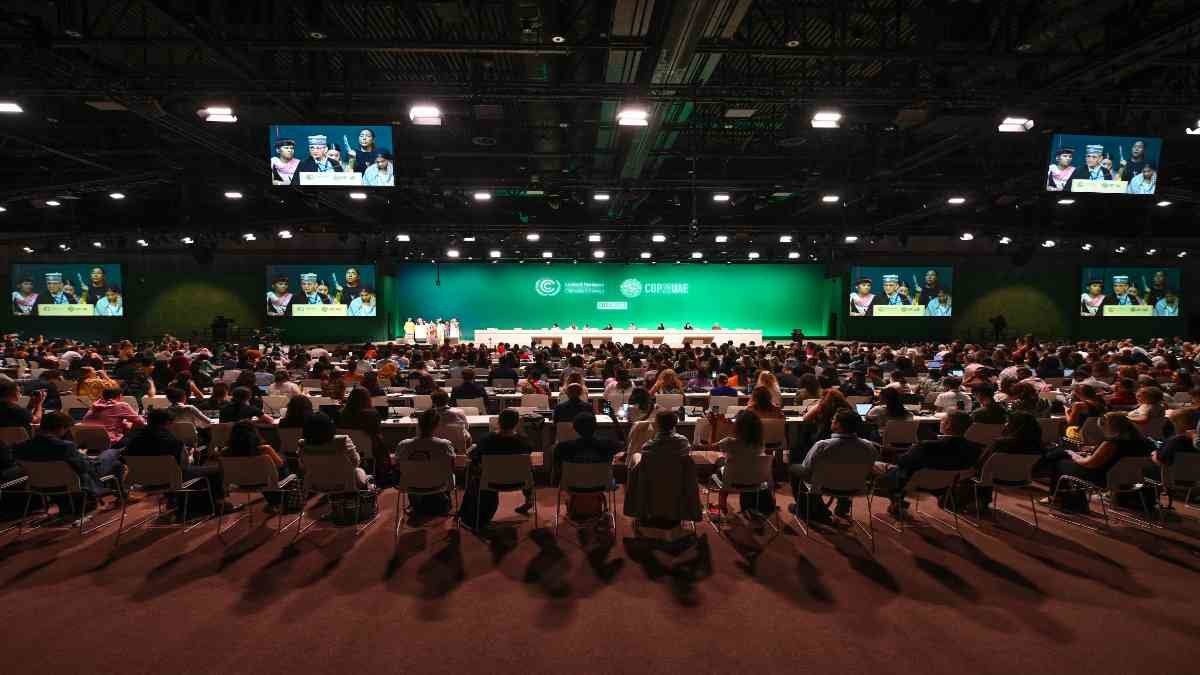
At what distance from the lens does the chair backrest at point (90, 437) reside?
20.7ft

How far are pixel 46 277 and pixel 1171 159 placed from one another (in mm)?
35698

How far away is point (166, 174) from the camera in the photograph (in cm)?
1416

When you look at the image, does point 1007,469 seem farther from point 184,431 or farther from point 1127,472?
point 184,431

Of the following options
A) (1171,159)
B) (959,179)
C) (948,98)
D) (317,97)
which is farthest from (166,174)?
(1171,159)

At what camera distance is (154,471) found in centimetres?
532

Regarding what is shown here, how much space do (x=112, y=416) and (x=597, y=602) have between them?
570cm

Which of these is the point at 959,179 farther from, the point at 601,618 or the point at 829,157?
the point at 601,618

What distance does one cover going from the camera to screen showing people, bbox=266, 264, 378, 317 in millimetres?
25250

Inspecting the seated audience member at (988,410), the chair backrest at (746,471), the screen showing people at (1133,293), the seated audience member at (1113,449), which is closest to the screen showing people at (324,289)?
the chair backrest at (746,471)

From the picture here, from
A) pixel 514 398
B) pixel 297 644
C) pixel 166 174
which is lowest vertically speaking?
pixel 297 644

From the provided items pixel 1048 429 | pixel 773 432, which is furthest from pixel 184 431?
pixel 1048 429

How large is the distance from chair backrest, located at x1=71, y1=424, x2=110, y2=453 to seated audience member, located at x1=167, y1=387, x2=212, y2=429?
65cm

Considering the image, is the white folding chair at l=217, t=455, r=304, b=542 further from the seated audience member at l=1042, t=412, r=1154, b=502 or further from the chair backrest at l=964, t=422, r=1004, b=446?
the seated audience member at l=1042, t=412, r=1154, b=502

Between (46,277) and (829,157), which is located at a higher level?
(829,157)
